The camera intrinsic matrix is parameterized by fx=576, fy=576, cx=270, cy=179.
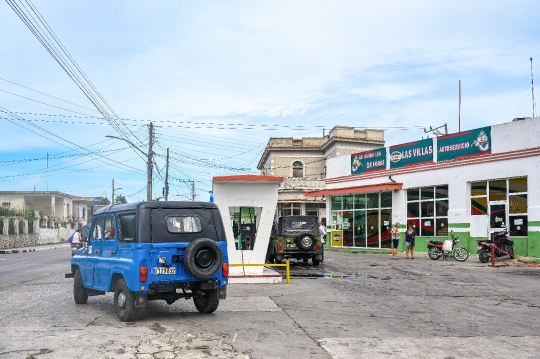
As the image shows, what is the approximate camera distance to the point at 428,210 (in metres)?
30.2

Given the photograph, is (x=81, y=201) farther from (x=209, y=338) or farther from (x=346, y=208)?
(x=209, y=338)

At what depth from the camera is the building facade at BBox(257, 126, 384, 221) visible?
5406 centimetres

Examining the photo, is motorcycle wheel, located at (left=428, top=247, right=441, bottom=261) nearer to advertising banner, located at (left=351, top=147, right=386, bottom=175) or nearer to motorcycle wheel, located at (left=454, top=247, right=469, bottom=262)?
motorcycle wheel, located at (left=454, top=247, right=469, bottom=262)

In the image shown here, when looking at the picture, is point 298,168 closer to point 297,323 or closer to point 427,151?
point 427,151

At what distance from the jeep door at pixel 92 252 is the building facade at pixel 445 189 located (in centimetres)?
1912

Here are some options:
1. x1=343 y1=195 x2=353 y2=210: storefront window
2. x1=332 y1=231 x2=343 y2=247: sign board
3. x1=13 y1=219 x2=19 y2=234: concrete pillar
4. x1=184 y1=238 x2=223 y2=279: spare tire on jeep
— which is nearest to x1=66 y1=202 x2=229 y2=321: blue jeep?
x1=184 y1=238 x2=223 y2=279: spare tire on jeep

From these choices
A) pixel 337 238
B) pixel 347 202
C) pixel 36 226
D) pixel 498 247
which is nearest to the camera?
pixel 498 247

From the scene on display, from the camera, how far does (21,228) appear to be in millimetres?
52156

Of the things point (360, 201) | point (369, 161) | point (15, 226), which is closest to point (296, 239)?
point (360, 201)

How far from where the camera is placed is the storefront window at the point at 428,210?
29.1 m

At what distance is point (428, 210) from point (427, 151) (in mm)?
3129

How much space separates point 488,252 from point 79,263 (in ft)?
56.7

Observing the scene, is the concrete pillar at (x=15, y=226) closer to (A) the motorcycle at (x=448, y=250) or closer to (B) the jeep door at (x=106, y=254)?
(A) the motorcycle at (x=448, y=250)

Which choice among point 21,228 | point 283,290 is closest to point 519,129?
point 283,290
